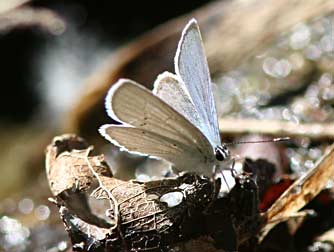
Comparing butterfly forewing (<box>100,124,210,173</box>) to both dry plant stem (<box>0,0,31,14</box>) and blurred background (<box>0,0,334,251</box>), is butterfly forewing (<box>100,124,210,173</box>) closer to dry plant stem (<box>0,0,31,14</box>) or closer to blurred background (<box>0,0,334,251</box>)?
blurred background (<box>0,0,334,251</box>)

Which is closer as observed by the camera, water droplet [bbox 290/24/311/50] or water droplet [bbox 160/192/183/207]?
water droplet [bbox 160/192/183/207]

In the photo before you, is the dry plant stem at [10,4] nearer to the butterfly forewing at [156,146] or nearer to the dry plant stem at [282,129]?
the dry plant stem at [282,129]

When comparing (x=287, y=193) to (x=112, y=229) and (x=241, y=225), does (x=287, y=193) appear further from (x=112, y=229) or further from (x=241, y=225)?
(x=112, y=229)

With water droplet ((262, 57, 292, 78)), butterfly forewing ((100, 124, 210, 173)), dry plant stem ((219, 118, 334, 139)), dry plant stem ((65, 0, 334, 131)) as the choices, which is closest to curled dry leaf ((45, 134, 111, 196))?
butterfly forewing ((100, 124, 210, 173))

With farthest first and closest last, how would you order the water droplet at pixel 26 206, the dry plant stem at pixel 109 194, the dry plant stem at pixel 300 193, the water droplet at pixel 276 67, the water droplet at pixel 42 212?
the water droplet at pixel 276 67
the water droplet at pixel 26 206
the water droplet at pixel 42 212
the dry plant stem at pixel 300 193
the dry plant stem at pixel 109 194

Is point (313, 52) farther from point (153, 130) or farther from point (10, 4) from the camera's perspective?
point (153, 130)

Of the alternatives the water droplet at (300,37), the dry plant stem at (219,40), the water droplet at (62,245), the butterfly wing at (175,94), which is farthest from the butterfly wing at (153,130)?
the water droplet at (300,37)

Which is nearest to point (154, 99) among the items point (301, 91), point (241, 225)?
point (241, 225)
